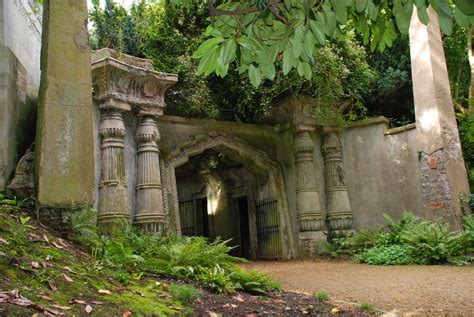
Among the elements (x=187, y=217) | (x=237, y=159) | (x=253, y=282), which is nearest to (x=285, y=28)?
(x=253, y=282)

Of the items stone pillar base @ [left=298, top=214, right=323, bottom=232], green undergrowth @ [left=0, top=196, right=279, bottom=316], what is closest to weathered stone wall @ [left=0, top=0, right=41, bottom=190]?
green undergrowth @ [left=0, top=196, right=279, bottom=316]

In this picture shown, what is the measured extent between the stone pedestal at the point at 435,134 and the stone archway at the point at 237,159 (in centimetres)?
313

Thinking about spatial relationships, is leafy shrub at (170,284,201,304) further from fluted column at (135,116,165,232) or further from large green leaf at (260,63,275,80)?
fluted column at (135,116,165,232)

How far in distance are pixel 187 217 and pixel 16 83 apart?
836cm

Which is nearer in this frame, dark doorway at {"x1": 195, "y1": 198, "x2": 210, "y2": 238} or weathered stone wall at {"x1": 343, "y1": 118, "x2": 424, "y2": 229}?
weathered stone wall at {"x1": 343, "y1": 118, "x2": 424, "y2": 229}

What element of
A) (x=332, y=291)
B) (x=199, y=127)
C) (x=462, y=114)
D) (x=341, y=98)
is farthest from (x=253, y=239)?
(x=462, y=114)

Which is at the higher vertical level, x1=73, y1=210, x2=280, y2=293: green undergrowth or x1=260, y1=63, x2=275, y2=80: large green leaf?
x1=260, y1=63, x2=275, y2=80: large green leaf

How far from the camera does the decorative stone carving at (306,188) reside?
10664 mm

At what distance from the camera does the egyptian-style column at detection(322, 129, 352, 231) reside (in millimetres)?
10844

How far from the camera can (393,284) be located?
6.42 metres

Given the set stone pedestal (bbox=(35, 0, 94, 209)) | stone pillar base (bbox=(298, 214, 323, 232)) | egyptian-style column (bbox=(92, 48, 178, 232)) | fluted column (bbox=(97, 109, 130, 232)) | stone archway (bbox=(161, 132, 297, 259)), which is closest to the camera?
stone pedestal (bbox=(35, 0, 94, 209))

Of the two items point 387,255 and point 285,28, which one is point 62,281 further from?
point 387,255

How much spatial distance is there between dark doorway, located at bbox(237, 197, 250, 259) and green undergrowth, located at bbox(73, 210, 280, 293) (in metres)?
6.89

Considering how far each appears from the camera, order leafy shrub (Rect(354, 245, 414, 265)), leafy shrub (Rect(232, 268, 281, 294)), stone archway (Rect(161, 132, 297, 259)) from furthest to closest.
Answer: stone archway (Rect(161, 132, 297, 259)), leafy shrub (Rect(354, 245, 414, 265)), leafy shrub (Rect(232, 268, 281, 294))
